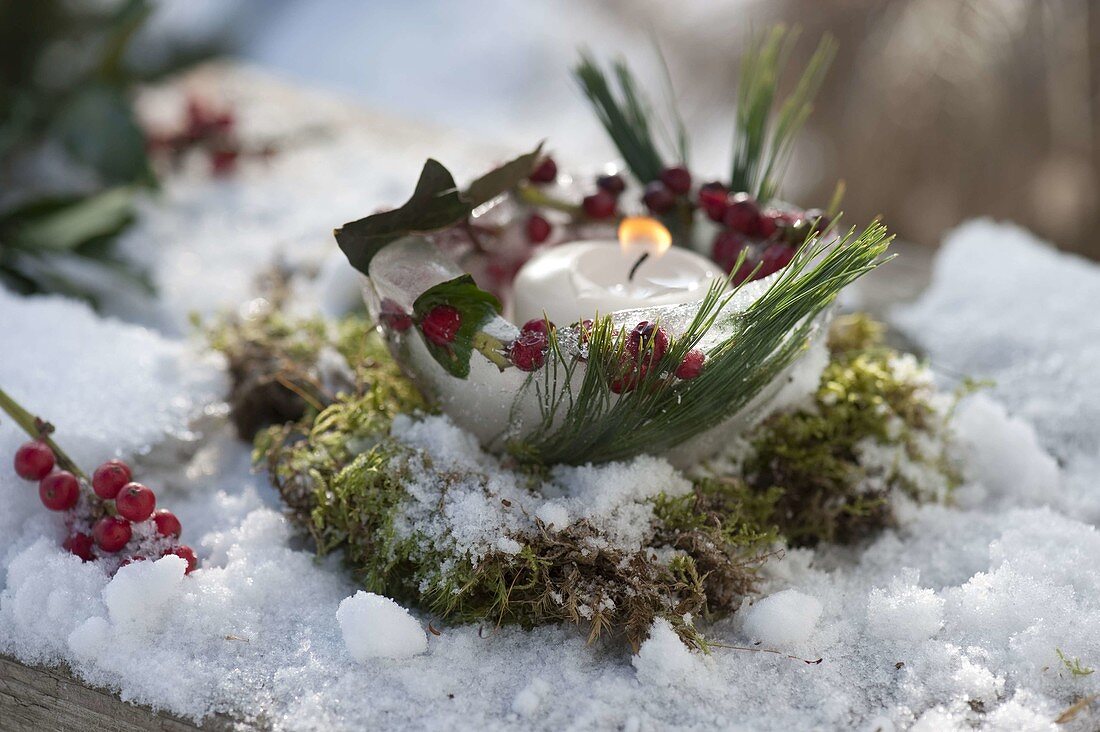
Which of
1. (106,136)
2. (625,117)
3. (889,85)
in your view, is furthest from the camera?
(889,85)

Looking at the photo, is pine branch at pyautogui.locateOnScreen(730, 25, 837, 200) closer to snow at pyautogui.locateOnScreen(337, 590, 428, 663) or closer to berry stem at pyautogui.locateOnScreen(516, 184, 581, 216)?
berry stem at pyautogui.locateOnScreen(516, 184, 581, 216)

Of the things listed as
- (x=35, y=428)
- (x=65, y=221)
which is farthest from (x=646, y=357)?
(x=65, y=221)

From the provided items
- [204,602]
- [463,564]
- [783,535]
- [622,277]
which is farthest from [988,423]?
[204,602]

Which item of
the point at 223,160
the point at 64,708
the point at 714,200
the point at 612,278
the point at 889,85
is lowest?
the point at 64,708

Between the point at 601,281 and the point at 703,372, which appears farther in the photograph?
the point at 601,281

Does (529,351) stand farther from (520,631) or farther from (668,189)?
(668,189)

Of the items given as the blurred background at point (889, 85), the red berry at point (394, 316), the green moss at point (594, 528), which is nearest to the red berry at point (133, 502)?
the green moss at point (594, 528)
